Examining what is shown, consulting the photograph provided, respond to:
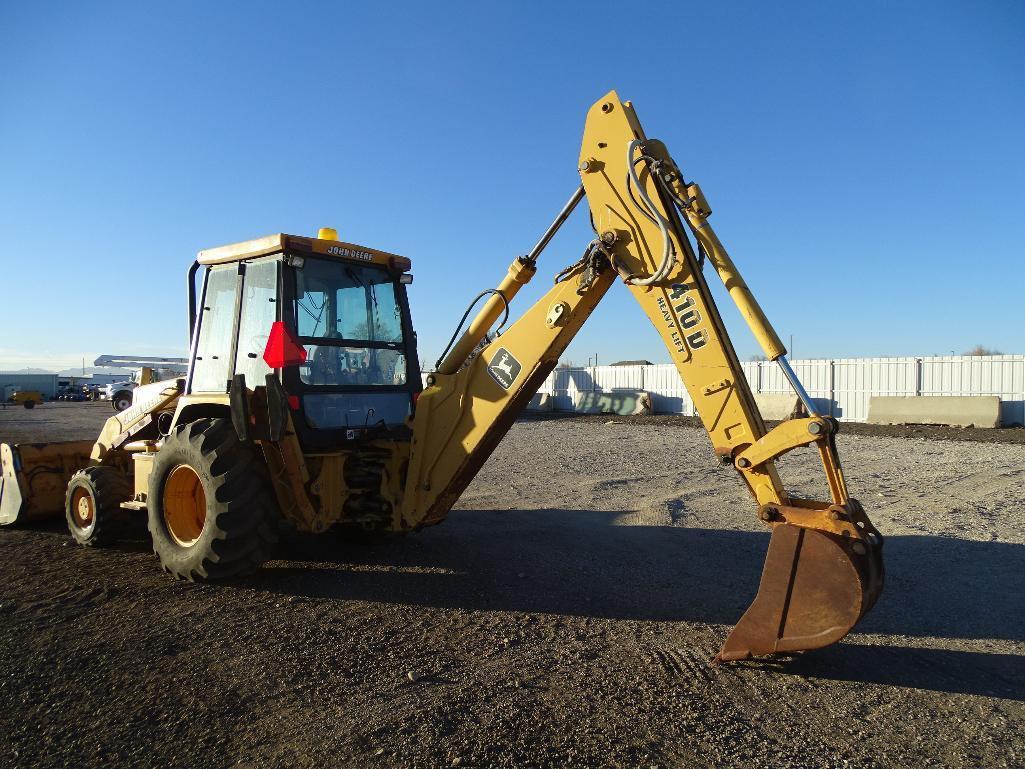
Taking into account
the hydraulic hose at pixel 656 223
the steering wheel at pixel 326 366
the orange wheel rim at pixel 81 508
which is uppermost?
the hydraulic hose at pixel 656 223

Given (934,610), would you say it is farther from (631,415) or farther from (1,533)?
(631,415)

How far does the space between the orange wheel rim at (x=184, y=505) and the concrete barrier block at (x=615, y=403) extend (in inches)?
915

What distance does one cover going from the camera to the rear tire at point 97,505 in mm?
6633

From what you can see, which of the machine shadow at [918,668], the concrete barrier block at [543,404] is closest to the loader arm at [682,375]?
the machine shadow at [918,668]

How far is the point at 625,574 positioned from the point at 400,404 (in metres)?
2.38

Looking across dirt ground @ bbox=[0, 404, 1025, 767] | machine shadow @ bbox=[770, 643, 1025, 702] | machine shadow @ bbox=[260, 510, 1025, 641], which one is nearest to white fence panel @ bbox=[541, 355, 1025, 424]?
machine shadow @ bbox=[260, 510, 1025, 641]

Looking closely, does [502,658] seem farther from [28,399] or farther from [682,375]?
[28,399]

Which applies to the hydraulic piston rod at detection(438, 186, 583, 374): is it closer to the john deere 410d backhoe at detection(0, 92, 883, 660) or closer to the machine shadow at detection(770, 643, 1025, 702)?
the john deere 410d backhoe at detection(0, 92, 883, 660)

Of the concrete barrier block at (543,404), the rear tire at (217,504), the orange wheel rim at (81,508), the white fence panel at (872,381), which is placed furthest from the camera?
the concrete barrier block at (543,404)

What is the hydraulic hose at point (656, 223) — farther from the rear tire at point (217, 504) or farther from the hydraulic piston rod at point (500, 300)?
the rear tire at point (217, 504)

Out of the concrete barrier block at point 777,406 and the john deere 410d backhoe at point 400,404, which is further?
the concrete barrier block at point 777,406

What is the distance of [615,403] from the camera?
29234mm

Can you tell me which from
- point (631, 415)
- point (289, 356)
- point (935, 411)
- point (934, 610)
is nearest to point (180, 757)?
point (289, 356)

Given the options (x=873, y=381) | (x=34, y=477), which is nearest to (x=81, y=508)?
(x=34, y=477)
